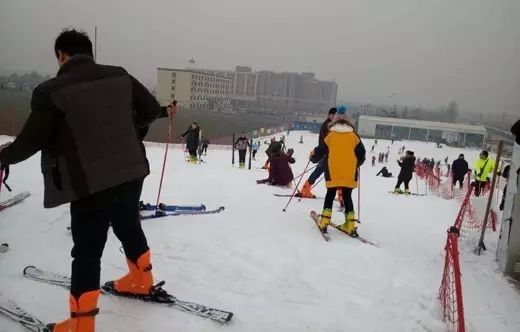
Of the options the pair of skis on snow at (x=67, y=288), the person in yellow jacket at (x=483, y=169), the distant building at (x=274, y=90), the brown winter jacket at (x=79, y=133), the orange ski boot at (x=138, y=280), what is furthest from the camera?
the distant building at (x=274, y=90)

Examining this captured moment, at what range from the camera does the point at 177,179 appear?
288 inches

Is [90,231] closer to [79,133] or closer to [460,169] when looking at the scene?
[79,133]

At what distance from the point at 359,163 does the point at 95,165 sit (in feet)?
10.6

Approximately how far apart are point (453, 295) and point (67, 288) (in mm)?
2685

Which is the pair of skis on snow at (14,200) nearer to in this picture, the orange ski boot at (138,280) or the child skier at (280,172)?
the orange ski boot at (138,280)

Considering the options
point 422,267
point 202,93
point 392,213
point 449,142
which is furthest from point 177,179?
point 202,93

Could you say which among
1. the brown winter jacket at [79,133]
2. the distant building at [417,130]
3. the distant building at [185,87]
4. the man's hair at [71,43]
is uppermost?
the distant building at [185,87]

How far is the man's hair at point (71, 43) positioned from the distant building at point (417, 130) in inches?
2685

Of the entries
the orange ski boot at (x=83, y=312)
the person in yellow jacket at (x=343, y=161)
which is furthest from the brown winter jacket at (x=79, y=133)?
the person in yellow jacket at (x=343, y=161)

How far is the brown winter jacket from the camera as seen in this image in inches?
68.1

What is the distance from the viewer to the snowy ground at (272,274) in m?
2.35

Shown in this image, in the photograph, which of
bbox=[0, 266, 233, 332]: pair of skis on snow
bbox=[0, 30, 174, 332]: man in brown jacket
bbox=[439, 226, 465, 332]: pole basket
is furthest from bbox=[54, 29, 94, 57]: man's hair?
bbox=[439, 226, 465, 332]: pole basket

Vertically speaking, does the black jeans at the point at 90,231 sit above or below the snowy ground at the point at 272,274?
above

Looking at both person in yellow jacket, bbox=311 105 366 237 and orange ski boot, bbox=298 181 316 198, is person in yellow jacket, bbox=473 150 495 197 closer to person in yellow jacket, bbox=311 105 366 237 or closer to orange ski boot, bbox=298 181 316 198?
orange ski boot, bbox=298 181 316 198
